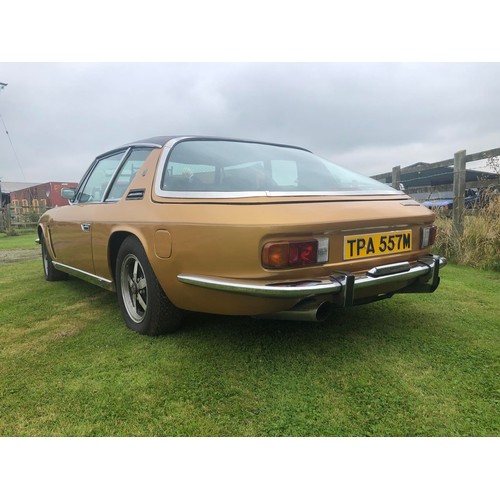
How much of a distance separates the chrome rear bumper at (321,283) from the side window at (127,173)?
1080 millimetres

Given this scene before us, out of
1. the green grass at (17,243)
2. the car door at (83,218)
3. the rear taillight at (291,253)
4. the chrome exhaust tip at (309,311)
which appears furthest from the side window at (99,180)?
the green grass at (17,243)

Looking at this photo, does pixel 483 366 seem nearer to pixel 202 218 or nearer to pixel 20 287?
pixel 202 218

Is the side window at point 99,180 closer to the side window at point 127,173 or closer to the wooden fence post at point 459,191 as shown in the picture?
the side window at point 127,173

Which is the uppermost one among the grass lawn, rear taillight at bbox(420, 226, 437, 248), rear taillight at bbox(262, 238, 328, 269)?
rear taillight at bbox(262, 238, 328, 269)

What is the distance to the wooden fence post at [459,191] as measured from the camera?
5.58 m

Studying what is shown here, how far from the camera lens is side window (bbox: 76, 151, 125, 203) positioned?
3277 millimetres

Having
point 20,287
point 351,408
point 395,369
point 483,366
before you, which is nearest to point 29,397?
point 351,408

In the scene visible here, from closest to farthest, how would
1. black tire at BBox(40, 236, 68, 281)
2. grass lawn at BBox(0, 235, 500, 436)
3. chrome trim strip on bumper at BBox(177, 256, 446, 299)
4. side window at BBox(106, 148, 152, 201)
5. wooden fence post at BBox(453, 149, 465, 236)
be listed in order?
grass lawn at BBox(0, 235, 500, 436) < chrome trim strip on bumper at BBox(177, 256, 446, 299) < side window at BBox(106, 148, 152, 201) < black tire at BBox(40, 236, 68, 281) < wooden fence post at BBox(453, 149, 465, 236)

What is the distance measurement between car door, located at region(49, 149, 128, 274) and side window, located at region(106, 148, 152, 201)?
0.33 feet

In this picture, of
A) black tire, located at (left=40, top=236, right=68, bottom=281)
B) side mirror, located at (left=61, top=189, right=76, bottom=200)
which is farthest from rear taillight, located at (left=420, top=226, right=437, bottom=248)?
black tire, located at (left=40, top=236, right=68, bottom=281)

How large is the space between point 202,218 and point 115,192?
130 centimetres

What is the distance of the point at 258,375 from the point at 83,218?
6.98ft

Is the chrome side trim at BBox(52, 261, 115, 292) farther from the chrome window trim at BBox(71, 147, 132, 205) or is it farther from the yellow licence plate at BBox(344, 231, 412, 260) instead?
the yellow licence plate at BBox(344, 231, 412, 260)

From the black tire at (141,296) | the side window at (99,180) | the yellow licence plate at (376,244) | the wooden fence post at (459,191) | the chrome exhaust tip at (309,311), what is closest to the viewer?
the chrome exhaust tip at (309,311)
